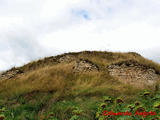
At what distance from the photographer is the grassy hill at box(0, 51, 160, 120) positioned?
5.38 m

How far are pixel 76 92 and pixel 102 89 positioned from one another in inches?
56.2

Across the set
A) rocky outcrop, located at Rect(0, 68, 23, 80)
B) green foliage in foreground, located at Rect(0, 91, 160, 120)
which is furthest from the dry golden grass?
rocky outcrop, located at Rect(0, 68, 23, 80)

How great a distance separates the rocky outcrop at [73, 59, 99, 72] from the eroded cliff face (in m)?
1.32

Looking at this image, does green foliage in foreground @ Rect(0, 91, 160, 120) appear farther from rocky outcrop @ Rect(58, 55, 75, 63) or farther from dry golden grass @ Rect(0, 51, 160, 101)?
rocky outcrop @ Rect(58, 55, 75, 63)

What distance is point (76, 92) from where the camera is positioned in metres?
7.86

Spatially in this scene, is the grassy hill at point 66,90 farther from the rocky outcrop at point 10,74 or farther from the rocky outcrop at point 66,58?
the rocky outcrop at point 66,58

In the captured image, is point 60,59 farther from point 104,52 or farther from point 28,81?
point 28,81

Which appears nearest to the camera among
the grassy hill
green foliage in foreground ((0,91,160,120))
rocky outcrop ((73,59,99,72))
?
green foliage in foreground ((0,91,160,120))

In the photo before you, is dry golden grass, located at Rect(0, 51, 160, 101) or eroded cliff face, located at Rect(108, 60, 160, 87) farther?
eroded cliff face, located at Rect(108, 60, 160, 87)

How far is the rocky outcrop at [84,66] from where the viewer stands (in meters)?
12.5

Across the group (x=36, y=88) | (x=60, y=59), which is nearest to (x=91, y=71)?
(x=36, y=88)

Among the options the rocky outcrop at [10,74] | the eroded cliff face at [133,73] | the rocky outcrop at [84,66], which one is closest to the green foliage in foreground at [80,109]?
the rocky outcrop at [84,66]

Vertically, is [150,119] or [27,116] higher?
[150,119]

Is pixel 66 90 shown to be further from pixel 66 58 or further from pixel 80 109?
pixel 66 58
